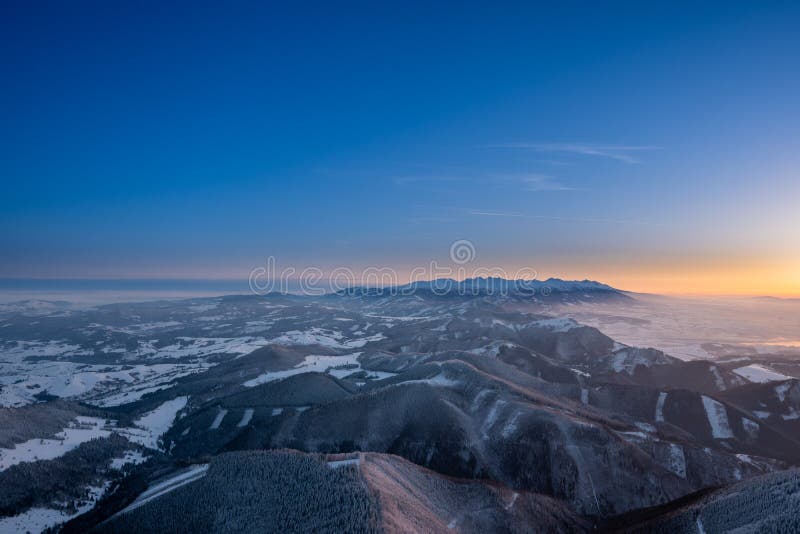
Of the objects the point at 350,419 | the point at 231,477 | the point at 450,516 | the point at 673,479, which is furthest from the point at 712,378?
the point at 231,477

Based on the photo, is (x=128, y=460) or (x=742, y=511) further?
(x=128, y=460)

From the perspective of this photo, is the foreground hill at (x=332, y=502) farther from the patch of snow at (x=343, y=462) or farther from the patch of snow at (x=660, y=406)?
the patch of snow at (x=660, y=406)

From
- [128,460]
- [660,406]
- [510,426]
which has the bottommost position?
[128,460]

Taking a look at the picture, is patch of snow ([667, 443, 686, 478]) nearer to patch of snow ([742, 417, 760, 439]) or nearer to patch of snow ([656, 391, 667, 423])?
patch of snow ([656, 391, 667, 423])

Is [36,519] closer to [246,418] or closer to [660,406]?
[246,418]

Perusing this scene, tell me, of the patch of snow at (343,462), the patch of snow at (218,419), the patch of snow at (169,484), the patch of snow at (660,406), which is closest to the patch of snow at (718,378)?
the patch of snow at (660,406)

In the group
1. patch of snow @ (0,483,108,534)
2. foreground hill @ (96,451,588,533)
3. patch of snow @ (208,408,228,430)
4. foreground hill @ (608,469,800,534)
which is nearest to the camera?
foreground hill @ (608,469,800,534)

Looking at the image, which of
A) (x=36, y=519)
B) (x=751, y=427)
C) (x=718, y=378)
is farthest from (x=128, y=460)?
(x=718, y=378)

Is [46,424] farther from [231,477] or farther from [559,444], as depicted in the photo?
[559,444]

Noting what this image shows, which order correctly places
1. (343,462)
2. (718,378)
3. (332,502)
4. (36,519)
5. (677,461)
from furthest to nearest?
(718,378) → (677,461) → (36,519) → (343,462) → (332,502)

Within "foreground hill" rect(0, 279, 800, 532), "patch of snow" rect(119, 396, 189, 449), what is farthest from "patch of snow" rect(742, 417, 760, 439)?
"patch of snow" rect(119, 396, 189, 449)

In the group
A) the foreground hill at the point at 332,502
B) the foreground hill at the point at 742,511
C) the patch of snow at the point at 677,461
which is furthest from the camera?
the patch of snow at the point at 677,461

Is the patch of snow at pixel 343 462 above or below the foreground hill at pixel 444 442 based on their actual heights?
above
